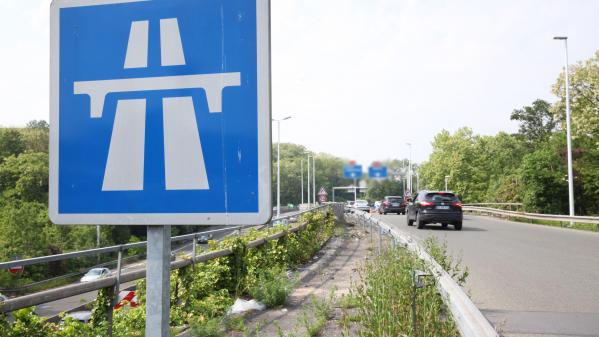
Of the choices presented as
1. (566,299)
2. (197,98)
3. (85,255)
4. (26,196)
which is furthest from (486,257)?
(26,196)

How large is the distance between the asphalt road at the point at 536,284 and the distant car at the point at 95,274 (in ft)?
11.7

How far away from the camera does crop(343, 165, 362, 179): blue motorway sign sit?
2.55 meters

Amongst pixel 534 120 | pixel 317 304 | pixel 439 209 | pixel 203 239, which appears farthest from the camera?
pixel 534 120

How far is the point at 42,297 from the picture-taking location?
3.80 m

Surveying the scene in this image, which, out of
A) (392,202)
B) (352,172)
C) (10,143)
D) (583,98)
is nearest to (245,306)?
(392,202)

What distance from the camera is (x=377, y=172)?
8.47ft

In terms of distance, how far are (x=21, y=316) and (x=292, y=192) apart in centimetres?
235

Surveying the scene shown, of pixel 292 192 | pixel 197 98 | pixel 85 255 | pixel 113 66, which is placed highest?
pixel 113 66

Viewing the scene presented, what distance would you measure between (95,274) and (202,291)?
2.74 m

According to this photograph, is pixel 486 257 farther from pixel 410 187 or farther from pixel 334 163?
pixel 334 163

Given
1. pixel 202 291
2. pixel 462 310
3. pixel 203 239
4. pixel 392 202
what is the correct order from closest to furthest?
pixel 462 310
pixel 392 202
pixel 202 291
pixel 203 239

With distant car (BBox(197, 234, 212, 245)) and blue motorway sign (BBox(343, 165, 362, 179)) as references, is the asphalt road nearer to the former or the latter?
blue motorway sign (BBox(343, 165, 362, 179))

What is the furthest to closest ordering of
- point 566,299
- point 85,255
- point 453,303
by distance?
point 566,299 → point 85,255 → point 453,303

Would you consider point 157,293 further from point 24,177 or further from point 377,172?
point 24,177
